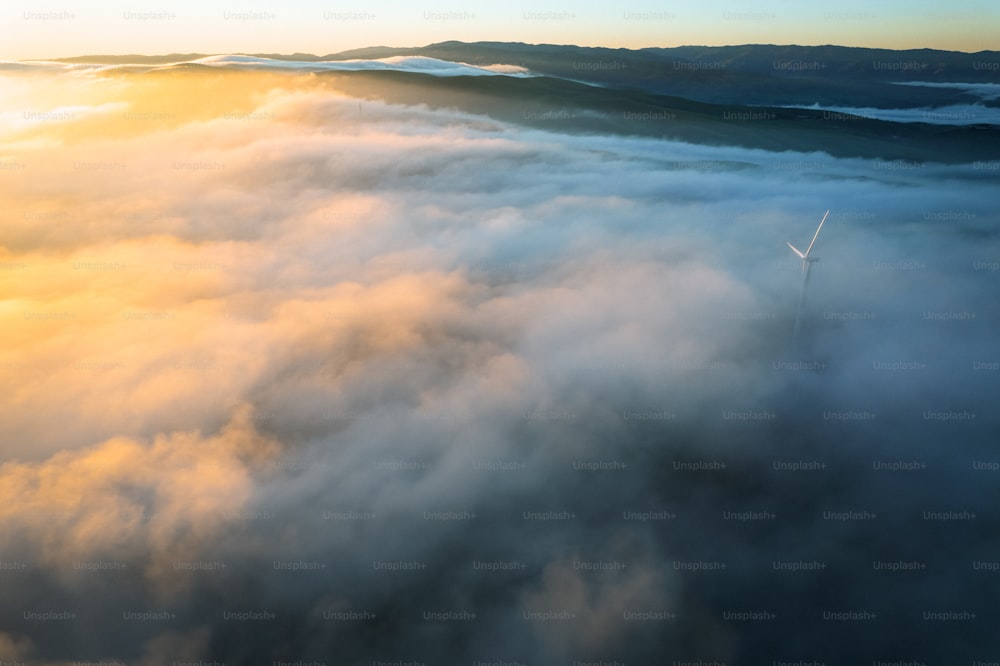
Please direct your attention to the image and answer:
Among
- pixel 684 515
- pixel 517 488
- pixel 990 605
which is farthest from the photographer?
pixel 517 488

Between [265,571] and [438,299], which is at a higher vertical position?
[438,299]

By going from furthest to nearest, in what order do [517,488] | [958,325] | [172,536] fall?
[958,325] < [517,488] < [172,536]

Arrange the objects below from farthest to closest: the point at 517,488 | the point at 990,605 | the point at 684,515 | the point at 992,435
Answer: the point at 992,435 → the point at 517,488 → the point at 684,515 → the point at 990,605

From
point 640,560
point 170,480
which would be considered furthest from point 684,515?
point 170,480

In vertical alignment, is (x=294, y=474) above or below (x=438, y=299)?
below

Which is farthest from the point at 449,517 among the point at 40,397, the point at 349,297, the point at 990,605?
the point at 349,297

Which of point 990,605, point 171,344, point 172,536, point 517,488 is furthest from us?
point 171,344

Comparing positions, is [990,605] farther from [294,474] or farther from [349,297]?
[349,297]

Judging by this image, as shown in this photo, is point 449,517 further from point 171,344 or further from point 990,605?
point 171,344

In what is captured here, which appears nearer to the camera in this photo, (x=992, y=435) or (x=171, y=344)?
(x=992, y=435)
